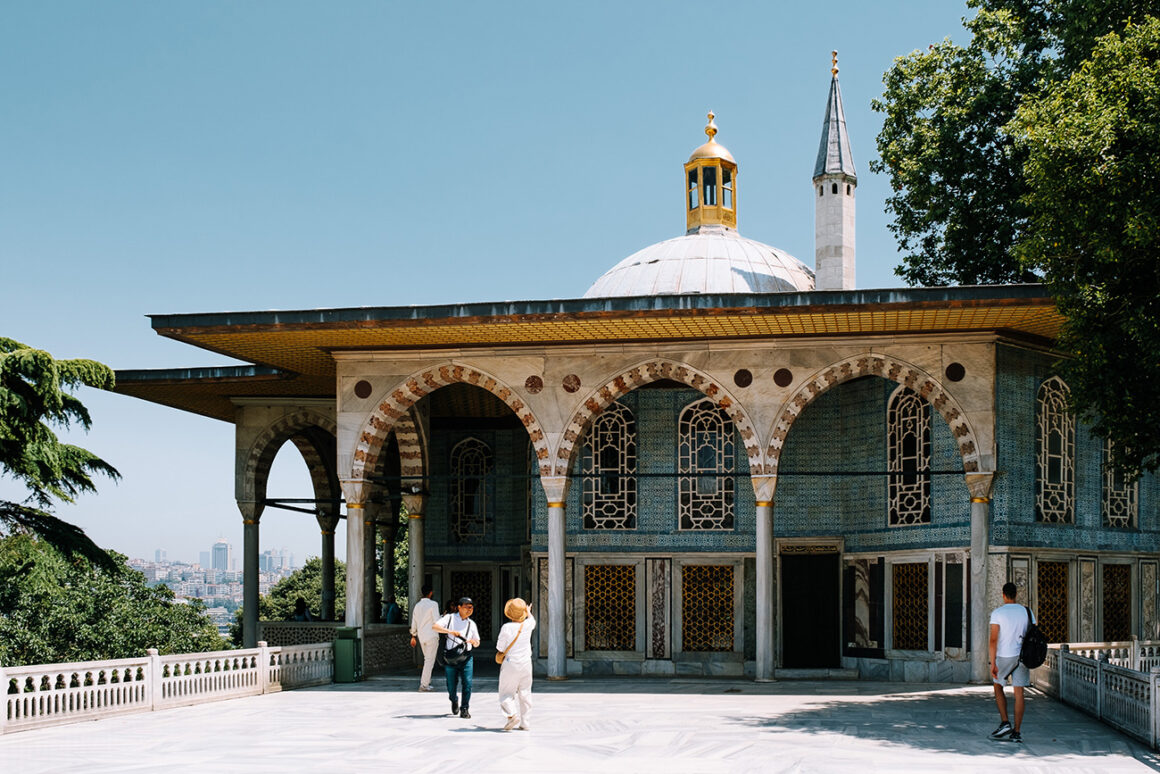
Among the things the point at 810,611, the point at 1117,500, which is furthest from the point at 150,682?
the point at 1117,500

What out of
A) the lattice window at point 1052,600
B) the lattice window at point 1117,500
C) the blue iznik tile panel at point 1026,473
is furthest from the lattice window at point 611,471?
the lattice window at point 1117,500

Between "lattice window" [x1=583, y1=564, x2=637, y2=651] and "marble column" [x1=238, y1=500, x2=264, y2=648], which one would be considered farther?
"marble column" [x1=238, y1=500, x2=264, y2=648]

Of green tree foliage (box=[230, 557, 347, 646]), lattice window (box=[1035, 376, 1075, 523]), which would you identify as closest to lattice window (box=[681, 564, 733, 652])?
lattice window (box=[1035, 376, 1075, 523])

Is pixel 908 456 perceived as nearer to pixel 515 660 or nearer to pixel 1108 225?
pixel 1108 225

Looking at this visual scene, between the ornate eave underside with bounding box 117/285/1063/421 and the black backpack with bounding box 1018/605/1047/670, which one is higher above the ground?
the ornate eave underside with bounding box 117/285/1063/421

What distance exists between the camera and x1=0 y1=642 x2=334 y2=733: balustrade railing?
10.8 meters

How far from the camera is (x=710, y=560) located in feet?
58.6

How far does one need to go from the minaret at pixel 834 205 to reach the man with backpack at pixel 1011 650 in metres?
12.8

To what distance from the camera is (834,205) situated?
2297 cm

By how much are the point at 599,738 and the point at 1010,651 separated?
10.1ft

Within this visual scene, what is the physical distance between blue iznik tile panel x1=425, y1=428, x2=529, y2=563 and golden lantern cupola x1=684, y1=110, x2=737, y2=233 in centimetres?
590

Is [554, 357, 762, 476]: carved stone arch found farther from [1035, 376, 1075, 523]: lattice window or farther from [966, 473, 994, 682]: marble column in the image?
[1035, 376, 1075, 523]: lattice window

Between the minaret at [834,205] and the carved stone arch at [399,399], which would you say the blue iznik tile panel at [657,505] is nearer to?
the carved stone arch at [399,399]

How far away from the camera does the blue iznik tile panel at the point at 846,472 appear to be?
54.9ft
